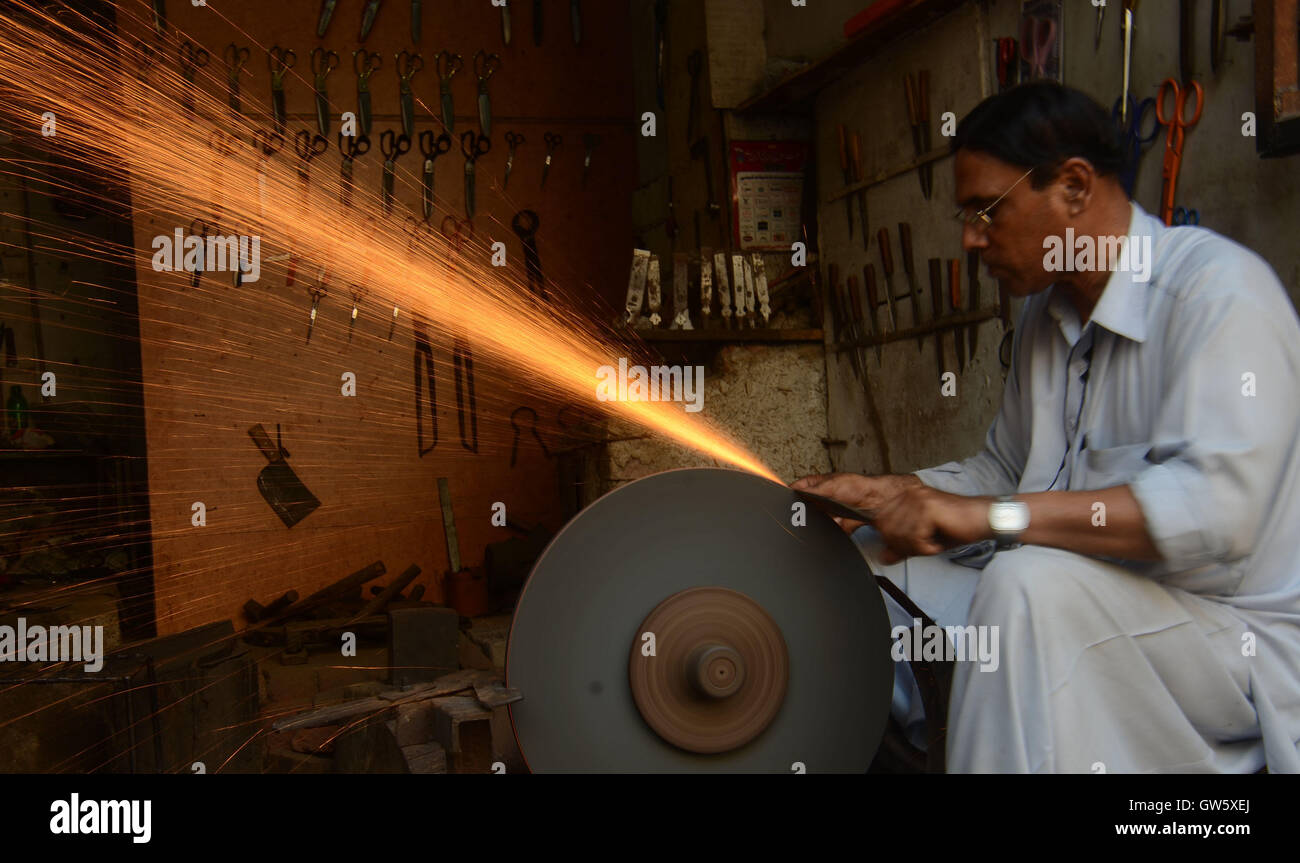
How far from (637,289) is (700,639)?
2.63 meters

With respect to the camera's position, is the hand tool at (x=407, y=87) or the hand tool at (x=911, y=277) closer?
the hand tool at (x=911, y=277)

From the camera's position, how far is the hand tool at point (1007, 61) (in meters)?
3.45

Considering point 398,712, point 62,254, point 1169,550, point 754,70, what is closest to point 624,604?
point 398,712

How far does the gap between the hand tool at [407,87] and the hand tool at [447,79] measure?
0.43 ft

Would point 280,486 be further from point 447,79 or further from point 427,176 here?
point 447,79

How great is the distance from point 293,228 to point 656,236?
231cm

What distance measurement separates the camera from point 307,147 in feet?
20.0

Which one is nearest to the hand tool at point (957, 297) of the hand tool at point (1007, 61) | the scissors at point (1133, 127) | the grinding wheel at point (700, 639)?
the hand tool at point (1007, 61)

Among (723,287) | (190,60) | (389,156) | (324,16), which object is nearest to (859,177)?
(723,287)

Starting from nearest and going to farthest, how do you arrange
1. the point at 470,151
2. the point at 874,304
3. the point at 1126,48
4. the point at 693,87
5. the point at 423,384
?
1. the point at 1126,48
2. the point at 874,304
3. the point at 693,87
4. the point at 423,384
5. the point at 470,151

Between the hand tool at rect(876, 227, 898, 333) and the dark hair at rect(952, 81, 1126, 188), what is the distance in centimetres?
203

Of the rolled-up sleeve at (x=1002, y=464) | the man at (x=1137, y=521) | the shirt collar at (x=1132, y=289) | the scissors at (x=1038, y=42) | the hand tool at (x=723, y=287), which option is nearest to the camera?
the man at (x=1137, y=521)

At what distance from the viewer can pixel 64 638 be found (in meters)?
4.14

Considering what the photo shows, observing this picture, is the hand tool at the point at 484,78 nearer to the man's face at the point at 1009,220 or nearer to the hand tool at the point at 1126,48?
the hand tool at the point at 1126,48
